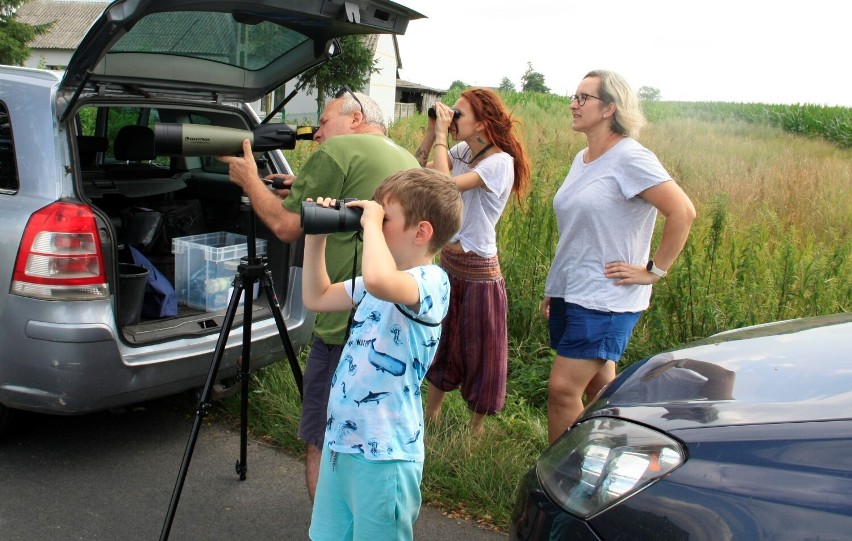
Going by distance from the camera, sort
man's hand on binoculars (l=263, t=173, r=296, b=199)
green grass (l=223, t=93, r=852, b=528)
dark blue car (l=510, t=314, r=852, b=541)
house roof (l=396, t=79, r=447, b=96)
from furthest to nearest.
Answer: house roof (l=396, t=79, r=447, b=96)
green grass (l=223, t=93, r=852, b=528)
man's hand on binoculars (l=263, t=173, r=296, b=199)
dark blue car (l=510, t=314, r=852, b=541)

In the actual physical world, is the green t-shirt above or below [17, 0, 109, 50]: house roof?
below

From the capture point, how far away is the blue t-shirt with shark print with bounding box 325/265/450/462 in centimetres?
212

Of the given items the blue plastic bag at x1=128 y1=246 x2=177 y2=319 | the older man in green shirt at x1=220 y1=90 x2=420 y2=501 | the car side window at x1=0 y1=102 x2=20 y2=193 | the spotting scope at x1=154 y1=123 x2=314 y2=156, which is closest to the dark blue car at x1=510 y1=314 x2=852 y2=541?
the older man in green shirt at x1=220 y1=90 x2=420 y2=501

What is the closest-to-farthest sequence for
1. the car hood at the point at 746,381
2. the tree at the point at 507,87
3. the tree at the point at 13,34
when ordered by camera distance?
1. the car hood at the point at 746,381
2. the tree at the point at 13,34
3. the tree at the point at 507,87

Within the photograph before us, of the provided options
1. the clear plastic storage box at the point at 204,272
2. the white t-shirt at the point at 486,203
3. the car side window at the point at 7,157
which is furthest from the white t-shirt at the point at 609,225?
the car side window at the point at 7,157

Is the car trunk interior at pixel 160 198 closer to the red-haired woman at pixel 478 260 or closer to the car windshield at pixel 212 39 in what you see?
the car windshield at pixel 212 39

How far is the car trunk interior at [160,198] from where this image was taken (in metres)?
3.98

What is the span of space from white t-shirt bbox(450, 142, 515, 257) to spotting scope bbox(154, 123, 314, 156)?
100cm

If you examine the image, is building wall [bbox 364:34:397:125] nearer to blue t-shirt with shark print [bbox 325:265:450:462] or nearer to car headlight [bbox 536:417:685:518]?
blue t-shirt with shark print [bbox 325:265:450:462]

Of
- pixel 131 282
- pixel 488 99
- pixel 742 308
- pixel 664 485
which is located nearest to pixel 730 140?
pixel 742 308

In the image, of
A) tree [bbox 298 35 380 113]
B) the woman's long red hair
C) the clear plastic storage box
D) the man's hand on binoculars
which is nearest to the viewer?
the man's hand on binoculars

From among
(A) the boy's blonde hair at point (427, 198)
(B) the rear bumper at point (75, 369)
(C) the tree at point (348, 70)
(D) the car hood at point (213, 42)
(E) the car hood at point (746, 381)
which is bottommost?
(B) the rear bumper at point (75, 369)

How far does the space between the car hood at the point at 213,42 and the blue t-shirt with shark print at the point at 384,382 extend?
1.29 metres

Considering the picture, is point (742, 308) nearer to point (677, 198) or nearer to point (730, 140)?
point (677, 198)
